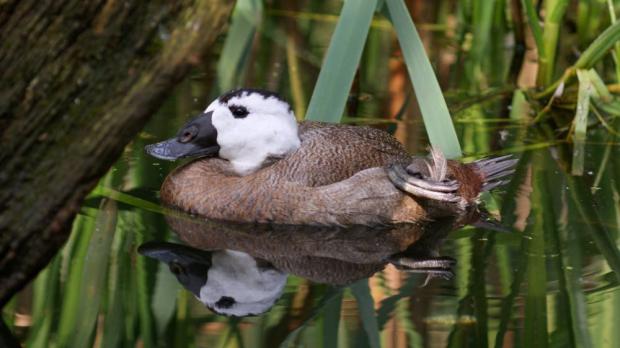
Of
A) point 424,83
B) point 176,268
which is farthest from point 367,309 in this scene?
point 424,83

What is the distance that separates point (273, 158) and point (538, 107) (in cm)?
226

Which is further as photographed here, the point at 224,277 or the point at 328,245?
the point at 328,245

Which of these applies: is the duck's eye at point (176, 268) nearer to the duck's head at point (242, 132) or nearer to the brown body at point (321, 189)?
the brown body at point (321, 189)

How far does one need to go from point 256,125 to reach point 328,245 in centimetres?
71

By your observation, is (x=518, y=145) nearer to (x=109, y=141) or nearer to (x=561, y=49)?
(x=561, y=49)

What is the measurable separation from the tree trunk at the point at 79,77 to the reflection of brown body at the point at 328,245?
4.68 feet

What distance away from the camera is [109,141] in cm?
361

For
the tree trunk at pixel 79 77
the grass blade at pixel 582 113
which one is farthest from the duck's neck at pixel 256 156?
the tree trunk at pixel 79 77

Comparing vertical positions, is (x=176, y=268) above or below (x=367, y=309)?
above

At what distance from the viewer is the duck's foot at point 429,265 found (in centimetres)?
488

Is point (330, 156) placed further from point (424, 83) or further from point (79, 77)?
point (79, 77)

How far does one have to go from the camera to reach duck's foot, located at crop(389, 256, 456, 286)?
192 inches

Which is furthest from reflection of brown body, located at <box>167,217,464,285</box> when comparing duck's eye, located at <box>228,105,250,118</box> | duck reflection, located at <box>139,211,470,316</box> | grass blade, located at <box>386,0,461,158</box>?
duck's eye, located at <box>228,105,250,118</box>

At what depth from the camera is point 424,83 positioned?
215 inches
